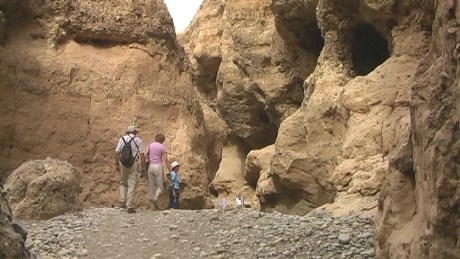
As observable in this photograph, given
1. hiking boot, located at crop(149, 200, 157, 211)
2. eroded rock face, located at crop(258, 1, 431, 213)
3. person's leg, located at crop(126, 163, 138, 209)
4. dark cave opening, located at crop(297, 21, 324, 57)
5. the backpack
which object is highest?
dark cave opening, located at crop(297, 21, 324, 57)

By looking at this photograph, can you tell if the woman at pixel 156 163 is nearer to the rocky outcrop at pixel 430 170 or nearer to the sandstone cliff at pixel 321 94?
the sandstone cliff at pixel 321 94

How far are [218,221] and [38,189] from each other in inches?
109

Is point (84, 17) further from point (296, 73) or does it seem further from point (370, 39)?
point (296, 73)

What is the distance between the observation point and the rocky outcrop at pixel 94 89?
1356 centimetres

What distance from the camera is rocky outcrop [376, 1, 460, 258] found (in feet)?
15.1

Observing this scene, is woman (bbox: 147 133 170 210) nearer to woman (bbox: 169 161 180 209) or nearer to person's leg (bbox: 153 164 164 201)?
person's leg (bbox: 153 164 164 201)

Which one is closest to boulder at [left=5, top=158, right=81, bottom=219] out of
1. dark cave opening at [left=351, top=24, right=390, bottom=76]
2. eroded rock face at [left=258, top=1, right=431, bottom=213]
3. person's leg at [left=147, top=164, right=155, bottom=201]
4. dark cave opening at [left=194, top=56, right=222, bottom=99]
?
person's leg at [left=147, top=164, right=155, bottom=201]

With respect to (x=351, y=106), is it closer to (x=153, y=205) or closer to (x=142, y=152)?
(x=153, y=205)

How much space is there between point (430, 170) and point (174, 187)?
843 cm

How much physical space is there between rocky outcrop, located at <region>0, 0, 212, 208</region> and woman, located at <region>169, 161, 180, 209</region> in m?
0.70

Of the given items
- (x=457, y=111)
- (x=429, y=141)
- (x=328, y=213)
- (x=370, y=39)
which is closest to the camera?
(x=457, y=111)

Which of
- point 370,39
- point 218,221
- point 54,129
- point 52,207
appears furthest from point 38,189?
point 370,39

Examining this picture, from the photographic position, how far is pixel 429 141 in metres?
5.03

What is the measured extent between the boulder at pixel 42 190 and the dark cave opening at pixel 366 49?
848cm
